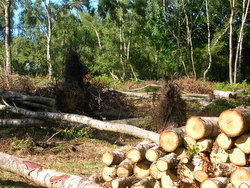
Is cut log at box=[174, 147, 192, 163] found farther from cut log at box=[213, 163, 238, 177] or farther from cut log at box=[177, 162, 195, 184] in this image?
cut log at box=[213, 163, 238, 177]

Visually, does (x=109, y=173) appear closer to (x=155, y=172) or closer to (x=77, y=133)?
(x=155, y=172)

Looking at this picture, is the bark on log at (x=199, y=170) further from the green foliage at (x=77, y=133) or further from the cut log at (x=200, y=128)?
the green foliage at (x=77, y=133)

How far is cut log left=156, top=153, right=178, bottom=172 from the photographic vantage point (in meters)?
4.40

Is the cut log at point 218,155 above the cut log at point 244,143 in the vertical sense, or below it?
below

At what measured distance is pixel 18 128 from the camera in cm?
898

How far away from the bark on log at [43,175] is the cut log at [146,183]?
0.78 meters

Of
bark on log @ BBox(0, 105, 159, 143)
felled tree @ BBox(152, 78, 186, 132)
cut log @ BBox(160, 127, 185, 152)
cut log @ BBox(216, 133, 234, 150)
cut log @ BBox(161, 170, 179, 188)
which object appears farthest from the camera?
felled tree @ BBox(152, 78, 186, 132)

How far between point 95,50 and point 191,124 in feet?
113

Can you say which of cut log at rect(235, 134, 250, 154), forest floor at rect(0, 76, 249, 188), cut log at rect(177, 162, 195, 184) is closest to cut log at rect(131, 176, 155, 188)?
cut log at rect(177, 162, 195, 184)

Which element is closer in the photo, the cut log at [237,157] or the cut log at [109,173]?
the cut log at [237,157]

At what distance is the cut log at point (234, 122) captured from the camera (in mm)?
3978

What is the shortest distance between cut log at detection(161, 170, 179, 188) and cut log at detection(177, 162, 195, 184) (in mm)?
92

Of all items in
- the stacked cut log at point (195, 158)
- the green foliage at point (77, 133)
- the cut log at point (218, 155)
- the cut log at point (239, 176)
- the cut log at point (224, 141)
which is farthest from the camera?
the green foliage at point (77, 133)

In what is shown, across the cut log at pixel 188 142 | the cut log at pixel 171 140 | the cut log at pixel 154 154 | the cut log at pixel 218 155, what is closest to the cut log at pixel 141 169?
the cut log at pixel 154 154
